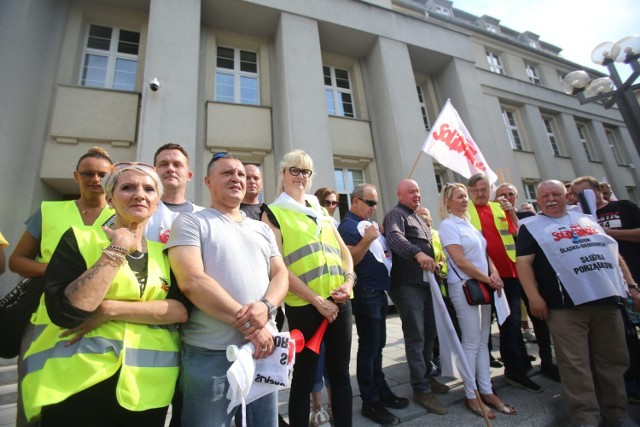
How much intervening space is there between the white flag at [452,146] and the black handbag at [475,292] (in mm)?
2620

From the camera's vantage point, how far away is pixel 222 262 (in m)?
1.50

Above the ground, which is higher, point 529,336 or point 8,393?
point 8,393

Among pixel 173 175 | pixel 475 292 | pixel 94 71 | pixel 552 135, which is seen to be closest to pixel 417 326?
pixel 475 292

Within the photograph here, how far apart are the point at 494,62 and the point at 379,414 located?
17126mm

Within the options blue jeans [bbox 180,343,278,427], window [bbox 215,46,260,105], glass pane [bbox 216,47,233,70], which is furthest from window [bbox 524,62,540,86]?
blue jeans [bbox 180,343,278,427]

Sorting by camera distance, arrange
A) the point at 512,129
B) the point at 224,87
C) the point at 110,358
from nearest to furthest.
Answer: the point at 110,358
the point at 224,87
the point at 512,129

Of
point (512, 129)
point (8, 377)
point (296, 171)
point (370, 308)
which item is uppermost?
point (512, 129)

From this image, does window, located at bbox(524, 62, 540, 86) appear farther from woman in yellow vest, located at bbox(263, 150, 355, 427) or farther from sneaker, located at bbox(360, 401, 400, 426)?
sneaker, located at bbox(360, 401, 400, 426)

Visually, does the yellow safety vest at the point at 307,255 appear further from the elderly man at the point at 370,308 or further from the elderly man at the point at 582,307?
the elderly man at the point at 582,307

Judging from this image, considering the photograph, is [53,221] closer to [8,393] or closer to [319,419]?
[319,419]

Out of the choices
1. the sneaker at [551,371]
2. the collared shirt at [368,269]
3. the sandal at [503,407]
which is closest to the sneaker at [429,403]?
the sandal at [503,407]

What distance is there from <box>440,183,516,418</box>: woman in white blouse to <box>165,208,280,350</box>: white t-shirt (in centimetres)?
206

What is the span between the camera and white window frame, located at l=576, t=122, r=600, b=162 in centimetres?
1502

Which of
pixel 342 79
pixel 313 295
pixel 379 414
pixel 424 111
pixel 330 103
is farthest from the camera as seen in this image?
pixel 424 111
